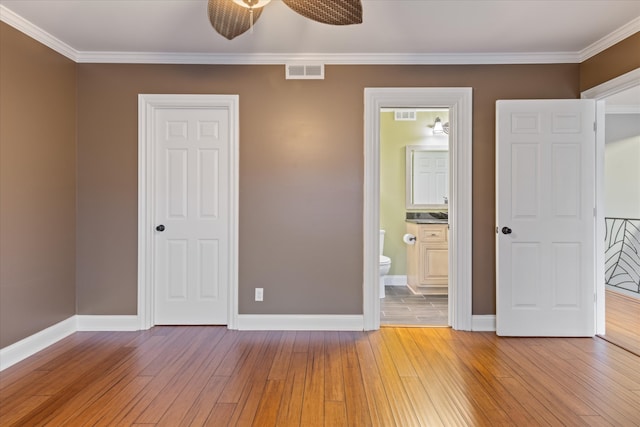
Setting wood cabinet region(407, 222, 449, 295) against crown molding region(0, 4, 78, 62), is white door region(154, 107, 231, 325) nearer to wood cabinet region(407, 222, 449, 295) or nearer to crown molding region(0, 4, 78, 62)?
crown molding region(0, 4, 78, 62)

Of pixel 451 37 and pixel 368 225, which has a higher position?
pixel 451 37

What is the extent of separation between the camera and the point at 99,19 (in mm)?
2643

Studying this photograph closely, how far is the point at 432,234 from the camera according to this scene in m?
4.67

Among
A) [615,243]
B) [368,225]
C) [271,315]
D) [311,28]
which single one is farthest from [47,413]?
[615,243]

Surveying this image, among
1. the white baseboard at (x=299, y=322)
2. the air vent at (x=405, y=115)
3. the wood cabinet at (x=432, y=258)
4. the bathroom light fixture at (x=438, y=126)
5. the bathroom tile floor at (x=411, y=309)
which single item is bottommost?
the bathroom tile floor at (x=411, y=309)

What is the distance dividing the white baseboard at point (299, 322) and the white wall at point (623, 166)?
14.1 feet

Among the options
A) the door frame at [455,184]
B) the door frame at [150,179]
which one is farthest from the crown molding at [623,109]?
the door frame at [150,179]

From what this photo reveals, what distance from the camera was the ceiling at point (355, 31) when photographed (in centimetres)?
246

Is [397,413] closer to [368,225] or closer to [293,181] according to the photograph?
[368,225]

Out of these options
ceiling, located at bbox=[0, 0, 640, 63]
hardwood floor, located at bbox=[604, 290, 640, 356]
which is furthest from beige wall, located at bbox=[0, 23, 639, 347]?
hardwood floor, located at bbox=[604, 290, 640, 356]

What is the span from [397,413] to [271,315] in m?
1.60

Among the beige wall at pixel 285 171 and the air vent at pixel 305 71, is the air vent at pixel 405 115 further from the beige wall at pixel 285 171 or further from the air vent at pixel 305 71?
the air vent at pixel 305 71

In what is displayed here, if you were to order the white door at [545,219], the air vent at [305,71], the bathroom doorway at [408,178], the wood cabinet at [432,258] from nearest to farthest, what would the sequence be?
the white door at [545,219], the air vent at [305,71], the wood cabinet at [432,258], the bathroom doorway at [408,178]

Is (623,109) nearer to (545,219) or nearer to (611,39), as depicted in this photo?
(611,39)
